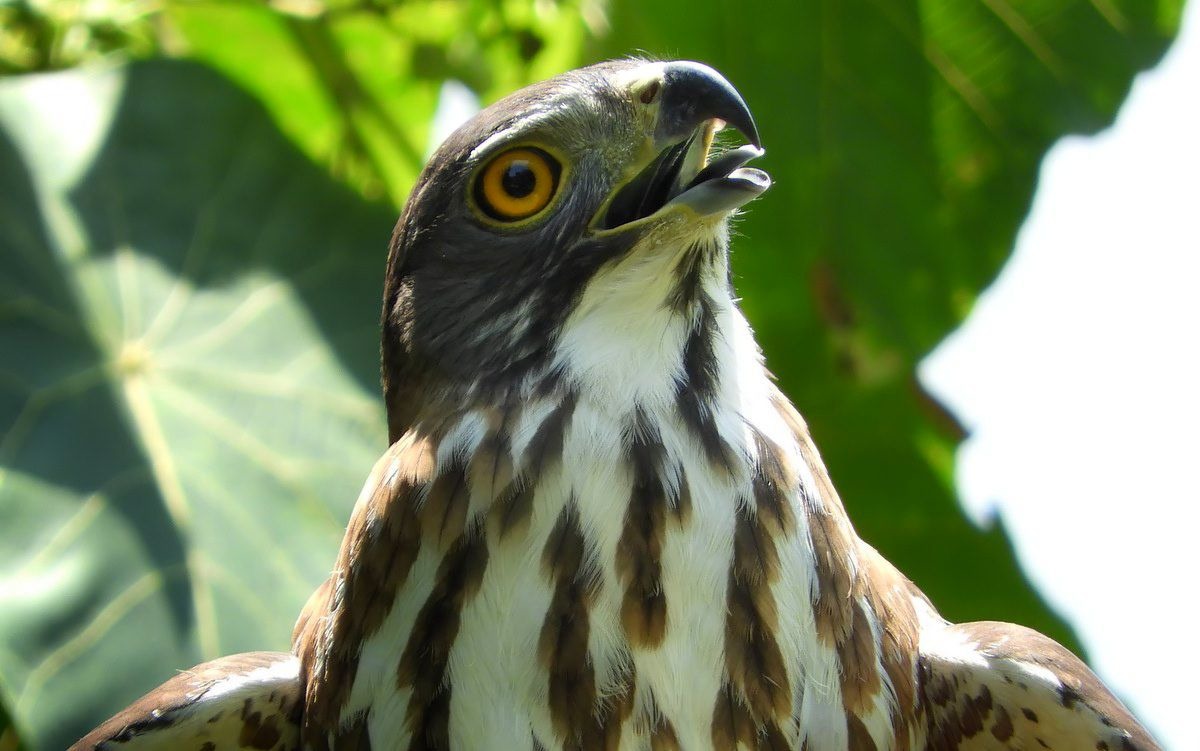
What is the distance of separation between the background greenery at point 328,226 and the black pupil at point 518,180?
0.90m

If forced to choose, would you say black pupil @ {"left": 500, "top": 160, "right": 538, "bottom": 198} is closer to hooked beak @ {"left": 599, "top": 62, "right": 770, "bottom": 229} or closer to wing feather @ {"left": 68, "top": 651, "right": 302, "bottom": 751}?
hooked beak @ {"left": 599, "top": 62, "right": 770, "bottom": 229}

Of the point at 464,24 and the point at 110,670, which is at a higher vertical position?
the point at 464,24

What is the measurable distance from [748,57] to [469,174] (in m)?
1.22

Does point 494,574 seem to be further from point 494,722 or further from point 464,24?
point 464,24

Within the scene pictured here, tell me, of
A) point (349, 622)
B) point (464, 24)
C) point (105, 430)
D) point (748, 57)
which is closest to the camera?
point (349, 622)

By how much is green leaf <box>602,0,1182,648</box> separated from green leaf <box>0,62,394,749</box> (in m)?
1.01

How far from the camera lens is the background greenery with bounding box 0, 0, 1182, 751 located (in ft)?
10.8

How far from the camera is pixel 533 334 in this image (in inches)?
98.7

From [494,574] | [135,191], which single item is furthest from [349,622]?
[135,191]

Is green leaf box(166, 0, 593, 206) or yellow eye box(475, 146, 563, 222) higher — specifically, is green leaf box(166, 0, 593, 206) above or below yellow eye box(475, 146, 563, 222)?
above

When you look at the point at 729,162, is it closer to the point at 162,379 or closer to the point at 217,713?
the point at 217,713

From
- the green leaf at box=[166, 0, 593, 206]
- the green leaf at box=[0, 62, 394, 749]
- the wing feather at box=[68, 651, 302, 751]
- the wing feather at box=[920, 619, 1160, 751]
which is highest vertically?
the green leaf at box=[166, 0, 593, 206]

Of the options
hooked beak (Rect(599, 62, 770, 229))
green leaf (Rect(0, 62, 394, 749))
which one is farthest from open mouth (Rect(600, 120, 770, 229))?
green leaf (Rect(0, 62, 394, 749))

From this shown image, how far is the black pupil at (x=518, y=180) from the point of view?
99.1 inches
